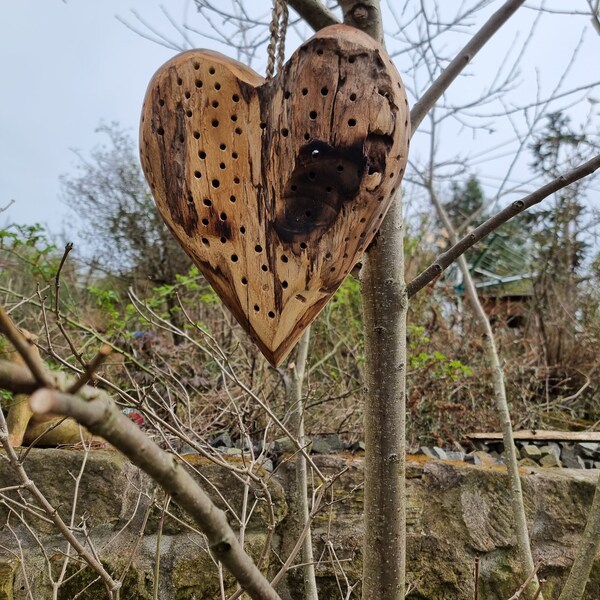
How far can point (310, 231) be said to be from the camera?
951mm

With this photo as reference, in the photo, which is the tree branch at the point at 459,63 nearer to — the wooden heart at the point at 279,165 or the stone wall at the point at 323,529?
the wooden heart at the point at 279,165

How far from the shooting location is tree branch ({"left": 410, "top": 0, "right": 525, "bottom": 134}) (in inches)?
50.9

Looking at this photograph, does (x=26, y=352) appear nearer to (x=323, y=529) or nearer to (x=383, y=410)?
(x=383, y=410)

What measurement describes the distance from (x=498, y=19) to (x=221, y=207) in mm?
833

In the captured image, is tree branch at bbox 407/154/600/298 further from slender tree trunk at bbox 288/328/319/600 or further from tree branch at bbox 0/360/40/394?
tree branch at bbox 0/360/40/394

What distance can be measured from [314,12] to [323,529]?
1.88m

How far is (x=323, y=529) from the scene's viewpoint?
7.76ft

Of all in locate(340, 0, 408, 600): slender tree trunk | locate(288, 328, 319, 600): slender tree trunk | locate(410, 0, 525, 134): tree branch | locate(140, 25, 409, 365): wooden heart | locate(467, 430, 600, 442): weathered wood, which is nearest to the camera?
locate(140, 25, 409, 365): wooden heart

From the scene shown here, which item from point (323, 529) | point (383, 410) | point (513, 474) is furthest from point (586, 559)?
point (323, 529)

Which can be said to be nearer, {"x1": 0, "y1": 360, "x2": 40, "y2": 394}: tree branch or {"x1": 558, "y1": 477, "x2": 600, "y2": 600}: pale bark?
{"x1": 0, "y1": 360, "x2": 40, "y2": 394}: tree branch

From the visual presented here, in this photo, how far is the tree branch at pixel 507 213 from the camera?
3.83 feet

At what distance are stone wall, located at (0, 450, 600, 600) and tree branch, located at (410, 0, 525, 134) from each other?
130 centimetres

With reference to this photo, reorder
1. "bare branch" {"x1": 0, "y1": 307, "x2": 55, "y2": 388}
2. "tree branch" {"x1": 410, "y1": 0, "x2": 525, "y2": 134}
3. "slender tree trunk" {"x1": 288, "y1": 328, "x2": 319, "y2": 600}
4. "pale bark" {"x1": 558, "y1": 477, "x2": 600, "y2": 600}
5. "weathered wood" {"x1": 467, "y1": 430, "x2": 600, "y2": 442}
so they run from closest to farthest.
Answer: "bare branch" {"x1": 0, "y1": 307, "x2": 55, "y2": 388}
"tree branch" {"x1": 410, "y1": 0, "x2": 525, "y2": 134}
"pale bark" {"x1": 558, "y1": 477, "x2": 600, "y2": 600}
"slender tree trunk" {"x1": 288, "y1": 328, "x2": 319, "y2": 600}
"weathered wood" {"x1": 467, "y1": 430, "x2": 600, "y2": 442}

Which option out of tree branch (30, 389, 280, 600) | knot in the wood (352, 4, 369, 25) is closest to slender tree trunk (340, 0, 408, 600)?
knot in the wood (352, 4, 369, 25)
